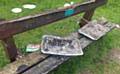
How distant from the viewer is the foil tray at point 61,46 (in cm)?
335

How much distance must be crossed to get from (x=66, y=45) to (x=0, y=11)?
1.81 m

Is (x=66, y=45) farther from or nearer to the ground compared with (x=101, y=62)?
farther from the ground

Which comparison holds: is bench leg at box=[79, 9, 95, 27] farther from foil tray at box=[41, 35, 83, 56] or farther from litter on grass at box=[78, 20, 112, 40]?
foil tray at box=[41, 35, 83, 56]

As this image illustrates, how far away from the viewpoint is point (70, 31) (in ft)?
14.7

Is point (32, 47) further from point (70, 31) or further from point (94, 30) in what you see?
point (94, 30)

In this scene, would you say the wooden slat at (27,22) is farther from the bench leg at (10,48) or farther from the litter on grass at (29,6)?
the litter on grass at (29,6)

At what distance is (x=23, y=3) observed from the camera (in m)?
5.21

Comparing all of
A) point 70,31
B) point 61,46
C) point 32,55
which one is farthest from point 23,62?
point 70,31

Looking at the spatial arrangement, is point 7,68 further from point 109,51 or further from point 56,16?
point 109,51

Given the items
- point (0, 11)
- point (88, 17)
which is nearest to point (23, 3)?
point (0, 11)

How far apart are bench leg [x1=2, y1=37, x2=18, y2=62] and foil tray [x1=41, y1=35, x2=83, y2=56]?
0.34m

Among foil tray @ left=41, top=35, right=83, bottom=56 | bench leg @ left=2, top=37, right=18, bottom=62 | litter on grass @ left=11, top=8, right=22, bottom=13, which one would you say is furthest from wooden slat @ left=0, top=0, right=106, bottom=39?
litter on grass @ left=11, top=8, right=22, bottom=13

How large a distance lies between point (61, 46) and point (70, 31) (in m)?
1.01

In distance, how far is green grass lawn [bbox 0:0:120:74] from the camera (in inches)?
146
